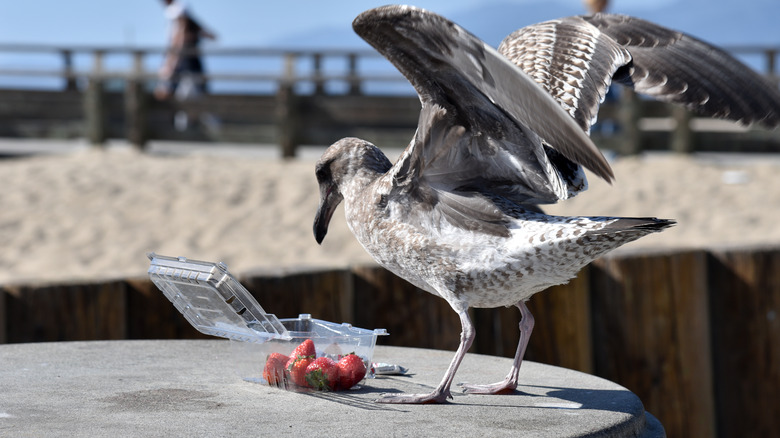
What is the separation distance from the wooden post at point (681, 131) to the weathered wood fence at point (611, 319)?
25.5ft

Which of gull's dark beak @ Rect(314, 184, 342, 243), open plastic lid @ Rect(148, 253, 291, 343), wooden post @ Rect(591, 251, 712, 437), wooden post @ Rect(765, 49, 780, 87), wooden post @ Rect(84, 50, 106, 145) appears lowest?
wooden post @ Rect(591, 251, 712, 437)

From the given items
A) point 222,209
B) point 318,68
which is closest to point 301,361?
point 222,209

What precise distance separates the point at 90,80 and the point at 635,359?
10470mm

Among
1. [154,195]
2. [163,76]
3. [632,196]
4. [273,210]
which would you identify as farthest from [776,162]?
[163,76]

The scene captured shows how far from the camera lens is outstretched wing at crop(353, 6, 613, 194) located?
7.78 ft

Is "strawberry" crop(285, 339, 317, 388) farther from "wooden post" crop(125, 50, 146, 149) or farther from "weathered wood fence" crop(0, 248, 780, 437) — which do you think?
"wooden post" crop(125, 50, 146, 149)

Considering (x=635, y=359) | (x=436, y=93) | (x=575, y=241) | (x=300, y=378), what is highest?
(x=436, y=93)

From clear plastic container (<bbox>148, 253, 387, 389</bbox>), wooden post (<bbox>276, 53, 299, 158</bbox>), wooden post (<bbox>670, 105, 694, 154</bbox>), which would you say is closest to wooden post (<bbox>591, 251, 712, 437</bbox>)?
clear plastic container (<bbox>148, 253, 387, 389</bbox>)

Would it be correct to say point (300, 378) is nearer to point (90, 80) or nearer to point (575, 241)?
point (575, 241)

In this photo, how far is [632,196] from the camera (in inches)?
367

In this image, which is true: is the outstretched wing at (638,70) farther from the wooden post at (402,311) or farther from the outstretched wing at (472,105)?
the wooden post at (402,311)

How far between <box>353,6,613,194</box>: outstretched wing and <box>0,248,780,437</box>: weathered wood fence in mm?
1177

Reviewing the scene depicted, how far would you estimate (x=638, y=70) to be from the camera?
125 inches

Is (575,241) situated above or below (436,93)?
below
